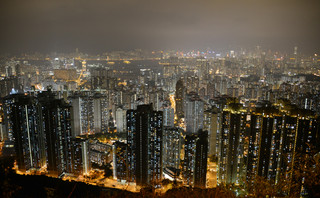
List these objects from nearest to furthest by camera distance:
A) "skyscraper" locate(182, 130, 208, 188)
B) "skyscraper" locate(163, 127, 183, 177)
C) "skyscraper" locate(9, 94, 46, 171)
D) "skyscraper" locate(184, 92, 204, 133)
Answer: "skyscraper" locate(182, 130, 208, 188), "skyscraper" locate(9, 94, 46, 171), "skyscraper" locate(163, 127, 183, 177), "skyscraper" locate(184, 92, 204, 133)

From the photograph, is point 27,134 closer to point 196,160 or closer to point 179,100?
point 196,160

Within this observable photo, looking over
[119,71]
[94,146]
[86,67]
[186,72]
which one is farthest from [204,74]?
[94,146]

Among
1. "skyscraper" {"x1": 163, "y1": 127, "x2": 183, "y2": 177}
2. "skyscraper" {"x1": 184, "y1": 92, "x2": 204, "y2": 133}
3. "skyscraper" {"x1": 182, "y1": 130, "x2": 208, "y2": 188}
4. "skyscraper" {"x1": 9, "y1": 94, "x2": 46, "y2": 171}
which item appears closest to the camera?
"skyscraper" {"x1": 182, "y1": 130, "x2": 208, "y2": 188}

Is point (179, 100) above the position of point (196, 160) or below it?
above

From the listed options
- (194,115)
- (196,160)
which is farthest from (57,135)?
(194,115)

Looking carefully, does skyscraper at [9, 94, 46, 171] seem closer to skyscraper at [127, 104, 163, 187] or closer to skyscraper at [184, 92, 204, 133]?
skyscraper at [127, 104, 163, 187]

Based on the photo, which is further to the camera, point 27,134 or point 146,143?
point 27,134

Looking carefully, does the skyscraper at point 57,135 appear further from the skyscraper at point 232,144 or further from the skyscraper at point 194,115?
the skyscraper at point 194,115

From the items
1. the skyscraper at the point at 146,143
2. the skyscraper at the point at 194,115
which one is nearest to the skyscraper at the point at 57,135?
the skyscraper at the point at 146,143

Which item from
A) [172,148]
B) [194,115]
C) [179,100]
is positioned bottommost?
[172,148]

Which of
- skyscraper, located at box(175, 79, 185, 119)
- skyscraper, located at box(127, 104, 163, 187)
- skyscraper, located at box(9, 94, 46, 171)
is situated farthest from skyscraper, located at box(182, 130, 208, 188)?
skyscraper, located at box(175, 79, 185, 119)

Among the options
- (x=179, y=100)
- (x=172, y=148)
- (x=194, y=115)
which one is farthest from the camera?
(x=179, y=100)
